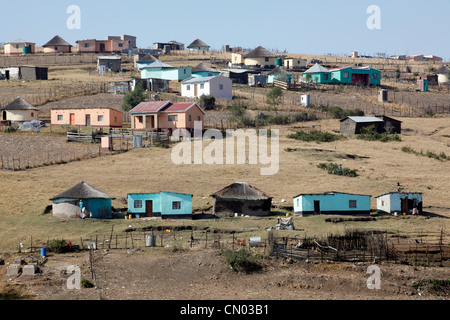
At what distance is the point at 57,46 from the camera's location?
120 meters

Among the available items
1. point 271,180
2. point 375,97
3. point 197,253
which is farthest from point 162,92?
point 197,253

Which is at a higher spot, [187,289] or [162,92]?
[162,92]

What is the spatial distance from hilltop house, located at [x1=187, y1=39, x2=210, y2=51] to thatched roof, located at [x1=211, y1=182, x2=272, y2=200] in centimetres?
9435

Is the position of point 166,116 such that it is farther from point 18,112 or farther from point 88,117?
point 18,112

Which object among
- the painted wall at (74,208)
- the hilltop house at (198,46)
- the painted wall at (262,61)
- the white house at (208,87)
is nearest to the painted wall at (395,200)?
the painted wall at (74,208)

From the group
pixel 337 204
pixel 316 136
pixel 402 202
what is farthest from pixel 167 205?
pixel 316 136

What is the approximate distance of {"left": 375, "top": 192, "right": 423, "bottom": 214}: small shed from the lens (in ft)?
139

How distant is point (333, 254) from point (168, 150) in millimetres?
27631

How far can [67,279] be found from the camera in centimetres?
3009

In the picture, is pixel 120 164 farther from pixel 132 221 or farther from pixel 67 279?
pixel 67 279

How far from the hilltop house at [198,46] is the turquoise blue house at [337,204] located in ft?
313

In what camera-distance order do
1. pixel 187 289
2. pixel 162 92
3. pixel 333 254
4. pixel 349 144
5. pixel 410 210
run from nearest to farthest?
pixel 187 289 → pixel 333 254 → pixel 410 210 → pixel 349 144 → pixel 162 92

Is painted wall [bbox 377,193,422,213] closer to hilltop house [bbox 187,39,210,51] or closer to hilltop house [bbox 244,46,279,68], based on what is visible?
hilltop house [bbox 244,46,279,68]

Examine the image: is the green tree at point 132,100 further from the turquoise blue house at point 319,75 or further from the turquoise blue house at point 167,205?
the turquoise blue house at point 167,205
